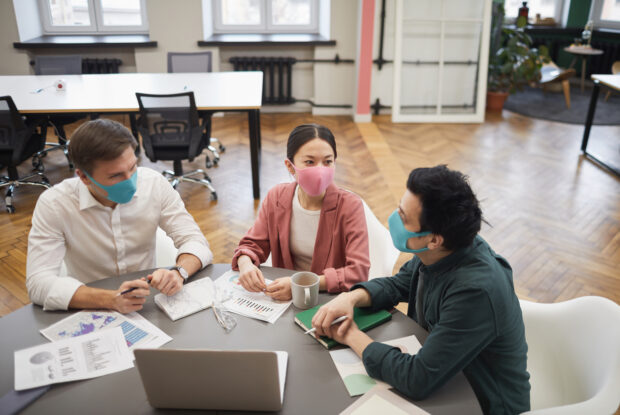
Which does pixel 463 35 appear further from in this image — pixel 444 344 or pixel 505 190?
pixel 444 344

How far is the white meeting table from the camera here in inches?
167

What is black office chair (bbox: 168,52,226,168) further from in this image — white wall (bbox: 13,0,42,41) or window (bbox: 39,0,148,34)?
white wall (bbox: 13,0,42,41)

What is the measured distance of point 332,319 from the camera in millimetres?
1518

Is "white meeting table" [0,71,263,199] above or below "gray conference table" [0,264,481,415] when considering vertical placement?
above

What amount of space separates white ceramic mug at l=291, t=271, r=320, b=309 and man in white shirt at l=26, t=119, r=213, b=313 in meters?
0.41


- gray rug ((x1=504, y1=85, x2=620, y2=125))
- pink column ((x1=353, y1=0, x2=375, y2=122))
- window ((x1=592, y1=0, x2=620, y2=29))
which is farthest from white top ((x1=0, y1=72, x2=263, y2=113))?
window ((x1=592, y1=0, x2=620, y2=29))

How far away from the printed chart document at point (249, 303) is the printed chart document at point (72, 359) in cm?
36

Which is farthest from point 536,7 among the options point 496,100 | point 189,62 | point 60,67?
point 60,67

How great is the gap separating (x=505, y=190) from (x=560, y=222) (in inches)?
27.6

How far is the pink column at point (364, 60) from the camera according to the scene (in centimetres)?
629

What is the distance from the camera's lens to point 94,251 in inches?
78.7

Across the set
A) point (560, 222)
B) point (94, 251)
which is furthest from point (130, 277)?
point (560, 222)

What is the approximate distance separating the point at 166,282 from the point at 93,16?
6.48 metres

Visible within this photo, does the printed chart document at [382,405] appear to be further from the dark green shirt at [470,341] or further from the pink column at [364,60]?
the pink column at [364,60]
